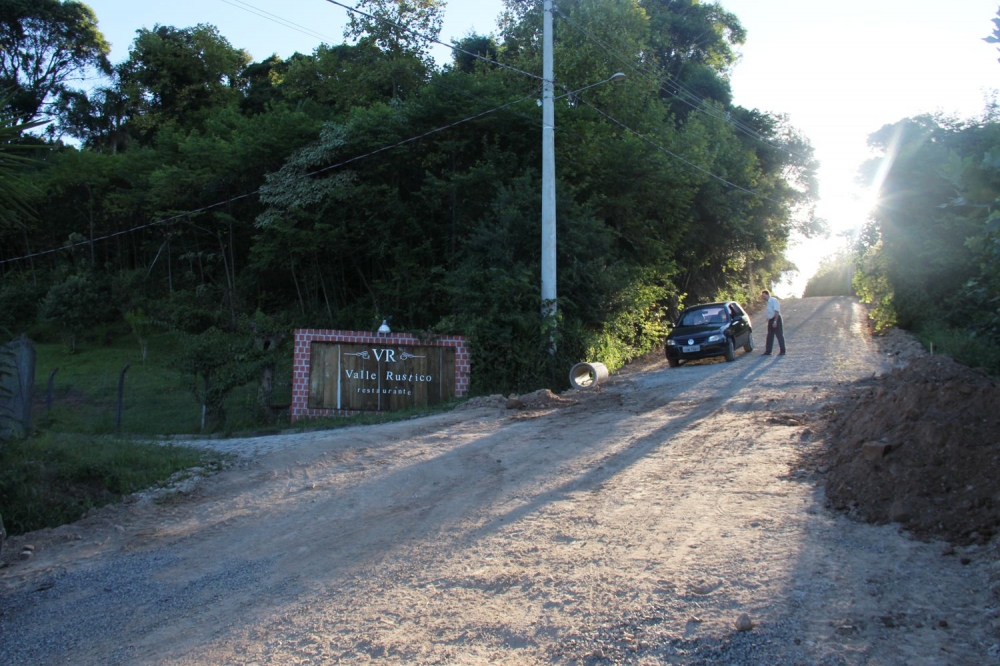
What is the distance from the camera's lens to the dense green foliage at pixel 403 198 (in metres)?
19.5

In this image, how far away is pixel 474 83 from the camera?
2298 centimetres

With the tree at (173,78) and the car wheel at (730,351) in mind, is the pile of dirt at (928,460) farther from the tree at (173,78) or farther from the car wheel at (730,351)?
the tree at (173,78)

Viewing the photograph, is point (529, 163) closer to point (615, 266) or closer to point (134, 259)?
point (615, 266)

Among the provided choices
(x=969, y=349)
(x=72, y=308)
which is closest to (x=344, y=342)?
(x=969, y=349)

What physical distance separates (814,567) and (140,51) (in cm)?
4103

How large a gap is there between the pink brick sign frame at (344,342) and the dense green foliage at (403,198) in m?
0.42

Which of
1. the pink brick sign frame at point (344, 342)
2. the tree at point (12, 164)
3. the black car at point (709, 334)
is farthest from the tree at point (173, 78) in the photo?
the tree at point (12, 164)

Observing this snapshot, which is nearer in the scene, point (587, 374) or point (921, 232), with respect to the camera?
point (587, 374)

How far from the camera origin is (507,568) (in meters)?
5.87

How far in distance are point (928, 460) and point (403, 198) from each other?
2001 cm

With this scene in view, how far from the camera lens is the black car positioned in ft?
63.7

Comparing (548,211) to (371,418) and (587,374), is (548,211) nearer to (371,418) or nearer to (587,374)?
(587,374)

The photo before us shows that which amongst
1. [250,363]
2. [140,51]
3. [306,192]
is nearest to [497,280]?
[250,363]

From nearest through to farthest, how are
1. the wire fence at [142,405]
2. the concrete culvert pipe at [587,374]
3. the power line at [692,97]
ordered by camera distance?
the concrete culvert pipe at [587,374] → the wire fence at [142,405] → the power line at [692,97]
